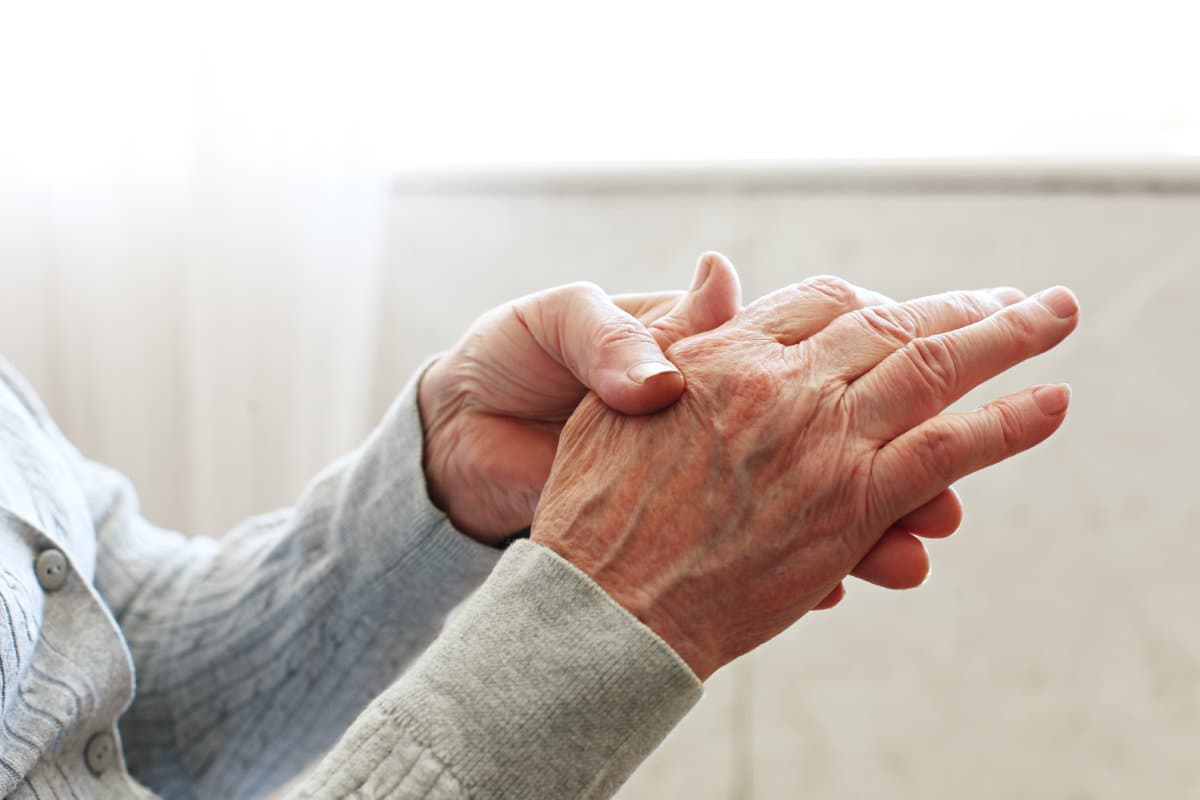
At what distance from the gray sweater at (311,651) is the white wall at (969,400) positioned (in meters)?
0.48

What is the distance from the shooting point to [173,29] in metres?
1.39

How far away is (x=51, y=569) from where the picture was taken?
735mm

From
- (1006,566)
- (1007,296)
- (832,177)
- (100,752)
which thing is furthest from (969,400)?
(100,752)

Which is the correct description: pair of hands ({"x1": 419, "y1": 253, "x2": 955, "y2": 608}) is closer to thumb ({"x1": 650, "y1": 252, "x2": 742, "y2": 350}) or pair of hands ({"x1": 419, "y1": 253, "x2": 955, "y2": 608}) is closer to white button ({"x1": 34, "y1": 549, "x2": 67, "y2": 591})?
thumb ({"x1": 650, "y1": 252, "x2": 742, "y2": 350})


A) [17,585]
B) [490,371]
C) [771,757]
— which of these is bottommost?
[771,757]

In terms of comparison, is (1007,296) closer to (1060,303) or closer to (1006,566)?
(1060,303)

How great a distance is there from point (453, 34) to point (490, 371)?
2.39 feet

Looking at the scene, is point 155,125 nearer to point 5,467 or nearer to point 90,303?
point 90,303

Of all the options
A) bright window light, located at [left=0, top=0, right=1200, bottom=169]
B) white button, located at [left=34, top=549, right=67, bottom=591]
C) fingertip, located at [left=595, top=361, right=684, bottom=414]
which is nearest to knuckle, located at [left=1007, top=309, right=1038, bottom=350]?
fingertip, located at [left=595, top=361, right=684, bottom=414]

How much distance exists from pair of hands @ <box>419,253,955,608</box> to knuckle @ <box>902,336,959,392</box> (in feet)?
0.23

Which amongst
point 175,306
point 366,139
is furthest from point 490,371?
point 175,306

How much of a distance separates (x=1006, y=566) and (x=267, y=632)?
32.2 inches

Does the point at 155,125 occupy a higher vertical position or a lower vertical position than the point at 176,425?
higher

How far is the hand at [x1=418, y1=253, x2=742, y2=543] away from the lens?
0.77 metres
